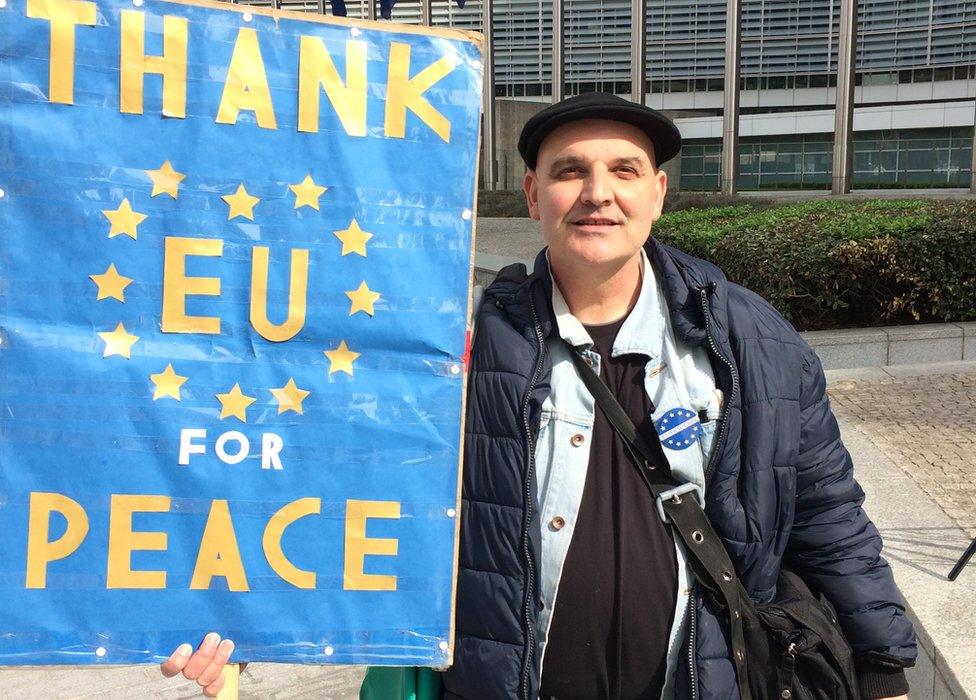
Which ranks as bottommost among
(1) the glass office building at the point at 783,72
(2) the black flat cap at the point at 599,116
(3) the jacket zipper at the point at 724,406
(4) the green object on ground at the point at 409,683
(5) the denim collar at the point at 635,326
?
(4) the green object on ground at the point at 409,683

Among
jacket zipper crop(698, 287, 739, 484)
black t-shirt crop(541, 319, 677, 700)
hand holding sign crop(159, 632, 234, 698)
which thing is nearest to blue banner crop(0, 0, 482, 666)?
hand holding sign crop(159, 632, 234, 698)

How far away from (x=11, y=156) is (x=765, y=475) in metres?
1.52

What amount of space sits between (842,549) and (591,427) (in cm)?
61

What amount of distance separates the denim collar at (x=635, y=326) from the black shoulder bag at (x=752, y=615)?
0.16ft

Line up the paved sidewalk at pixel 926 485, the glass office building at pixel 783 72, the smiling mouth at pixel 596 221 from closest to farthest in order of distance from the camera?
the smiling mouth at pixel 596 221
the paved sidewalk at pixel 926 485
the glass office building at pixel 783 72

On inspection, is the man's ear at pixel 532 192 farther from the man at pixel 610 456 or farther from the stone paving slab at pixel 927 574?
the stone paving slab at pixel 927 574

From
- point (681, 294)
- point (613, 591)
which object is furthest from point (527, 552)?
point (681, 294)

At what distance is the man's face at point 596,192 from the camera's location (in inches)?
76.0

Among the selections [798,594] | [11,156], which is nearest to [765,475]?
[798,594]

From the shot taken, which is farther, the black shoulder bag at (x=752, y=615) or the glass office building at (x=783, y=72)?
the glass office building at (x=783, y=72)

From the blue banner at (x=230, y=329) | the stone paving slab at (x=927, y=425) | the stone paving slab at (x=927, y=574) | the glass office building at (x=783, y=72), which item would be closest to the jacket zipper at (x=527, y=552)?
the blue banner at (x=230, y=329)

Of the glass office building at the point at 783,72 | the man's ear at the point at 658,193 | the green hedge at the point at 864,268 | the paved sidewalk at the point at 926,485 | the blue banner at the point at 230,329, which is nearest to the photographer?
the blue banner at the point at 230,329

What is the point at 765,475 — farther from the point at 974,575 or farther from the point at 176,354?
the point at 974,575

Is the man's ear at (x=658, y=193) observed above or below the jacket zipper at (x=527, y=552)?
above
